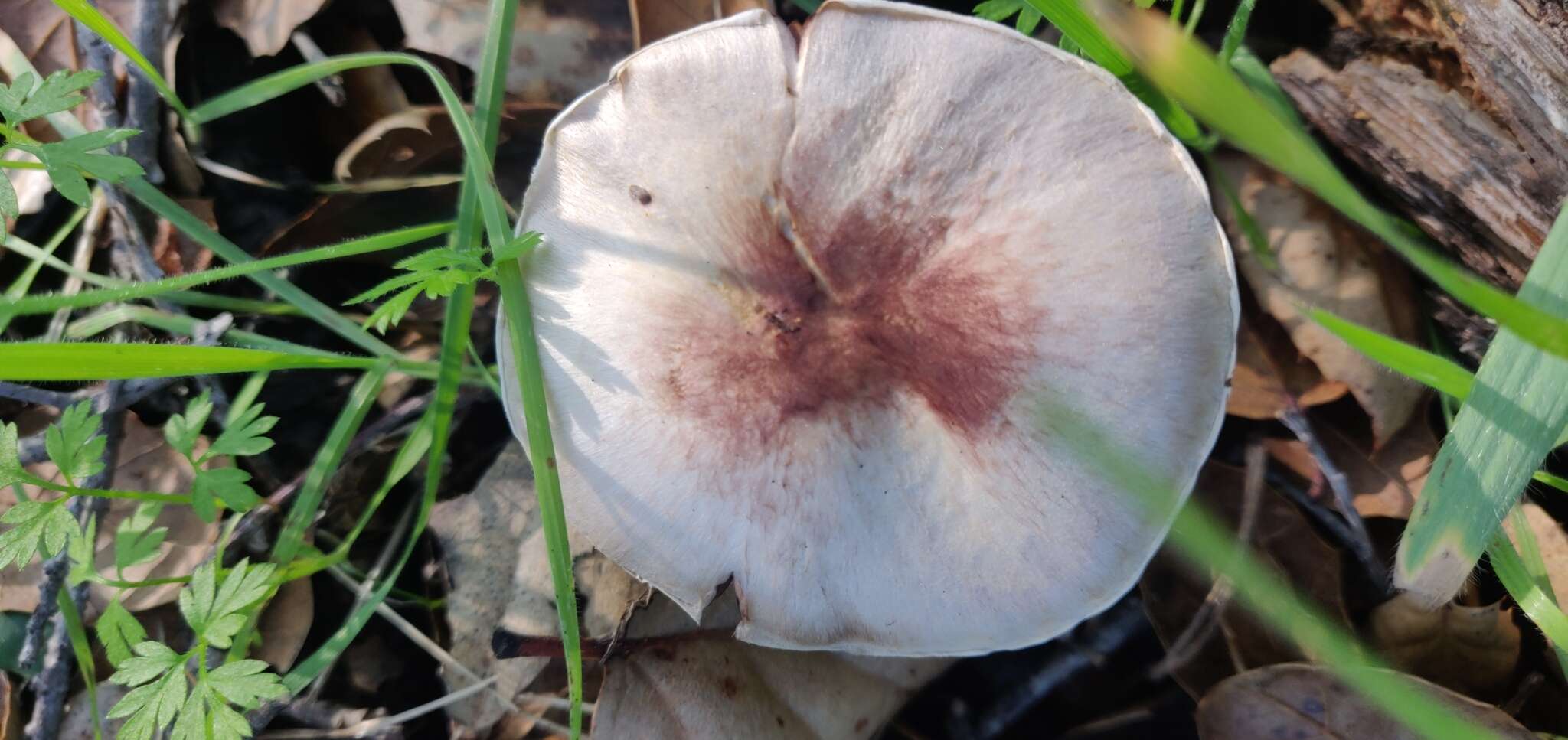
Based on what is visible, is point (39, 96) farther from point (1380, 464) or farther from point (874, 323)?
point (1380, 464)

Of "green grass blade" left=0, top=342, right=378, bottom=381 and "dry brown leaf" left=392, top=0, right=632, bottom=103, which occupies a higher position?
"dry brown leaf" left=392, top=0, right=632, bottom=103

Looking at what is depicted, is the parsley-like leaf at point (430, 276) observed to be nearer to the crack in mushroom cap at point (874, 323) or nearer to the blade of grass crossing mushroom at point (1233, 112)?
the crack in mushroom cap at point (874, 323)

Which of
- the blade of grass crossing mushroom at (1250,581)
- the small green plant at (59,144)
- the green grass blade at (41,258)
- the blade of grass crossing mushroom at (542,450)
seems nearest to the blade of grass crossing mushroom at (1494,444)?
the blade of grass crossing mushroom at (1250,581)

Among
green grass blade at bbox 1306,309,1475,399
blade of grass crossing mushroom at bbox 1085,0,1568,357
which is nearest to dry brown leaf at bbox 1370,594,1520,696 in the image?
green grass blade at bbox 1306,309,1475,399

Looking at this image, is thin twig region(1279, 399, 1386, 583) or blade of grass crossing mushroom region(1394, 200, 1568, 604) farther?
thin twig region(1279, 399, 1386, 583)

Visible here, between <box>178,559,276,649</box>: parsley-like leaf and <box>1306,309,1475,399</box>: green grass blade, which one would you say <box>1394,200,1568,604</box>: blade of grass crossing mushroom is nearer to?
<box>1306,309,1475,399</box>: green grass blade

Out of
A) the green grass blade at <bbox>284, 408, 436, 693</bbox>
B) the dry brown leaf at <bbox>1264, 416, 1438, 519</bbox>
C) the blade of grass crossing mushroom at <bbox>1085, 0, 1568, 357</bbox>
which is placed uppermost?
the blade of grass crossing mushroom at <bbox>1085, 0, 1568, 357</bbox>

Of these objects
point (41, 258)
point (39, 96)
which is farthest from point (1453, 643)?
point (41, 258)
